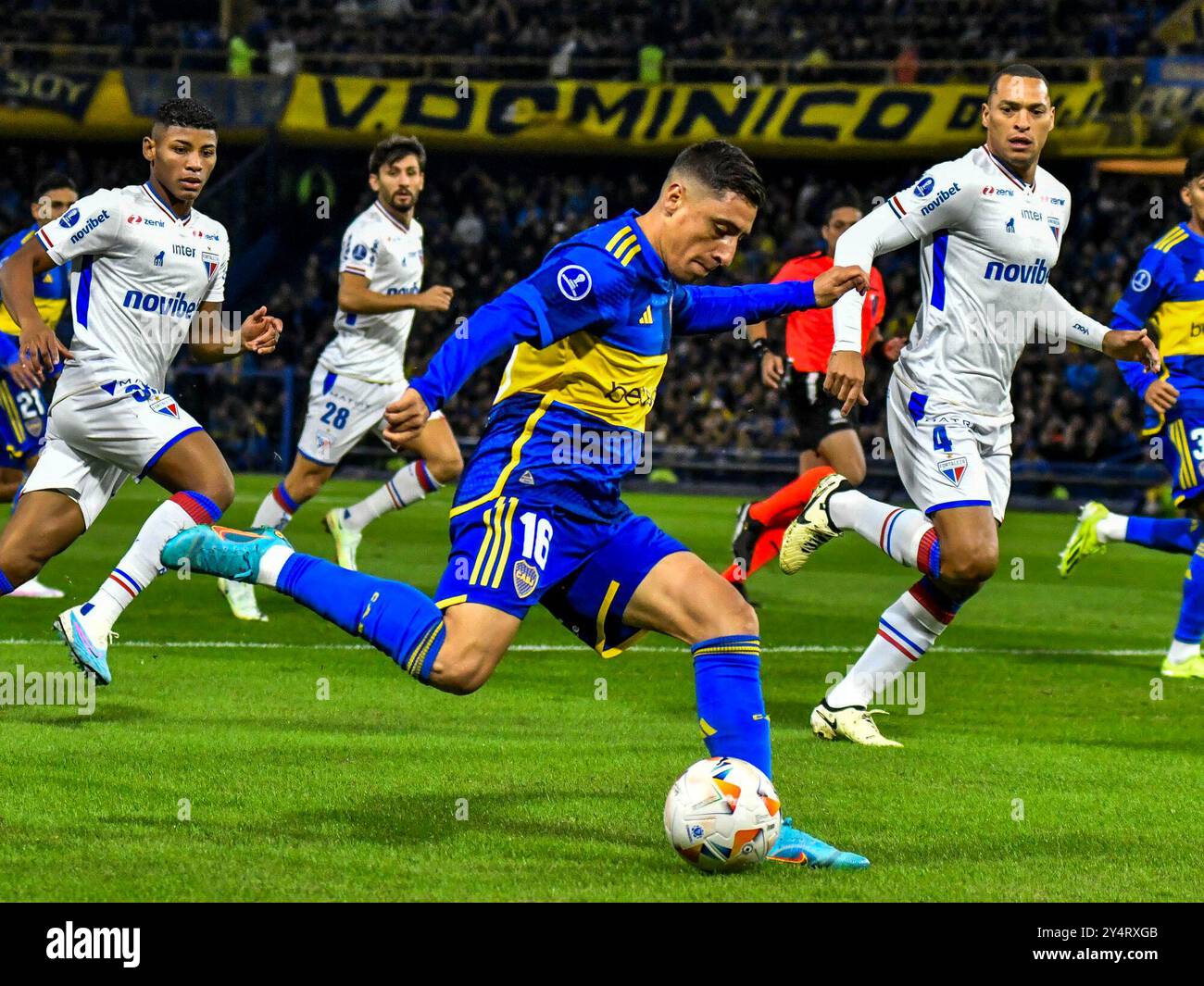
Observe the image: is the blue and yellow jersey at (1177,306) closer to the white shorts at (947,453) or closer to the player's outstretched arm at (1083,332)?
the player's outstretched arm at (1083,332)

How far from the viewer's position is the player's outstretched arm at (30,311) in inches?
295

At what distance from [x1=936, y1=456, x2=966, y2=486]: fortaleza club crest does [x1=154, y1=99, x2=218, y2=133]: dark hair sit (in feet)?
12.5

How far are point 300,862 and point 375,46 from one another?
30.1 m

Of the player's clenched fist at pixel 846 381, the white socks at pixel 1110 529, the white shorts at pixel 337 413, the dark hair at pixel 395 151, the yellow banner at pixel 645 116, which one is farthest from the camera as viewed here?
the yellow banner at pixel 645 116

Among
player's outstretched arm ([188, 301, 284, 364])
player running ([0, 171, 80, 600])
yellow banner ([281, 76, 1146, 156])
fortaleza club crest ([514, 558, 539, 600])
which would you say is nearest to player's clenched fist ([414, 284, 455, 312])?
player's outstretched arm ([188, 301, 284, 364])

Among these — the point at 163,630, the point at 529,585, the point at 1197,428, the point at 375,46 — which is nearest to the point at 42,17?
the point at 375,46

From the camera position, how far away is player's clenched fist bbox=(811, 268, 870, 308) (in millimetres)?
5824

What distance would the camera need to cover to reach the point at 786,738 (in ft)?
24.5

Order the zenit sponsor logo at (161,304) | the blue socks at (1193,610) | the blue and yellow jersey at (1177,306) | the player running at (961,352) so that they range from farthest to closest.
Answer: the blue and yellow jersey at (1177,306)
the blue socks at (1193,610)
the zenit sponsor logo at (161,304)
the player running at (961,352)

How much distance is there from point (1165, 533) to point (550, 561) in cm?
680

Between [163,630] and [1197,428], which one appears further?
[163,630]

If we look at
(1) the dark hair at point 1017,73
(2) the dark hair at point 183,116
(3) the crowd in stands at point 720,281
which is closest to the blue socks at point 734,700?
(1) the dark hair at point 1017,73

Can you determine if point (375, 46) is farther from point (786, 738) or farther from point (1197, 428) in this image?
point (786, 738)
